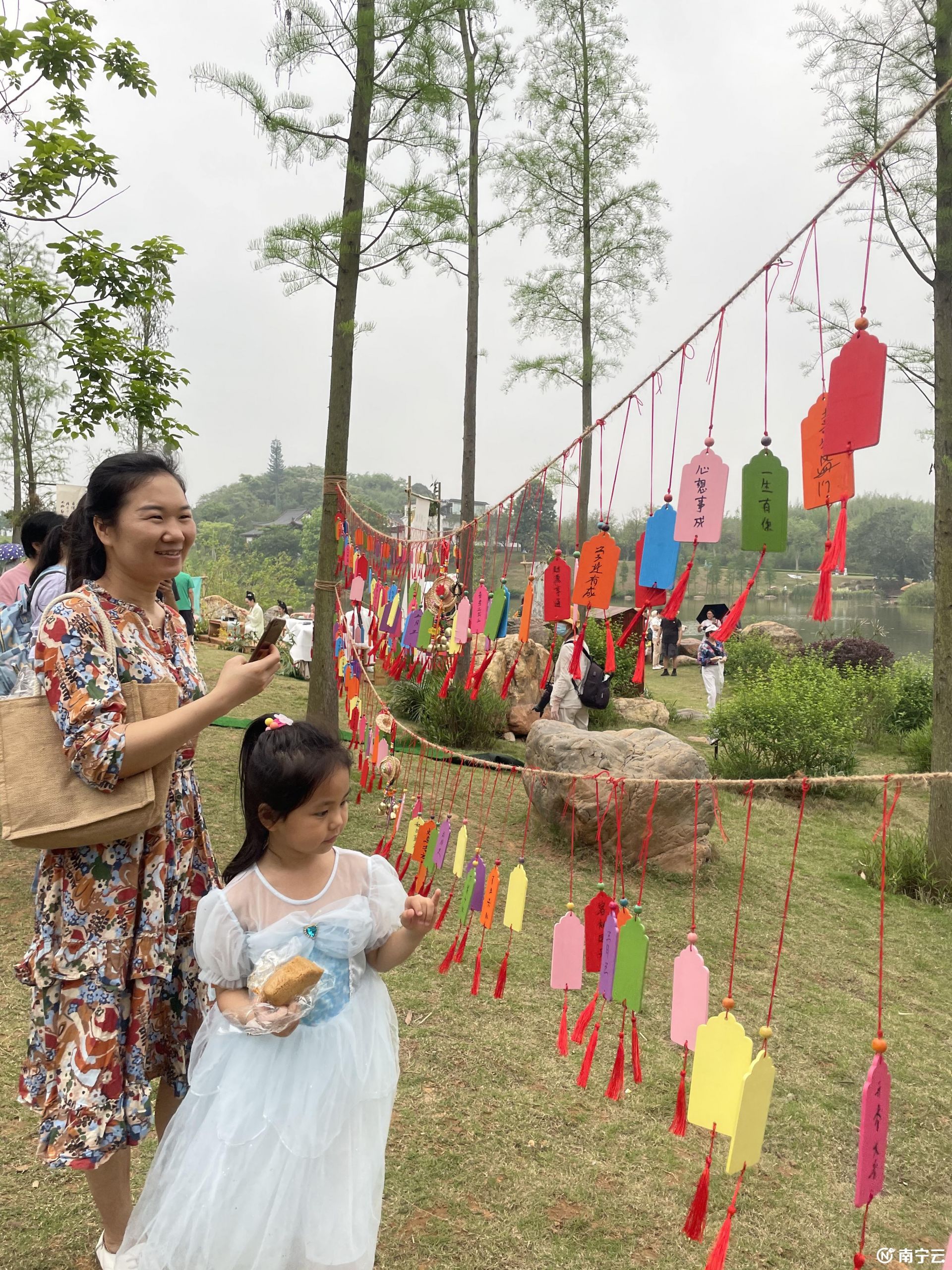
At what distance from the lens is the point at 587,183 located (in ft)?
34.7

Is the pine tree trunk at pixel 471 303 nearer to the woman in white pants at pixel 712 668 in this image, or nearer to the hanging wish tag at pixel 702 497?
the woman in white pants at pixel 712 668

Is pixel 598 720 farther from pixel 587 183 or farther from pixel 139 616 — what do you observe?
pixel 139 616

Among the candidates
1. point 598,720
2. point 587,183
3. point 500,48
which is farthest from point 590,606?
point 587,183

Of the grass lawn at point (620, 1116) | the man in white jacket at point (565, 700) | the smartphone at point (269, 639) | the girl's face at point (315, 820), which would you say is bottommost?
the grass lawn at point (620, 1116)

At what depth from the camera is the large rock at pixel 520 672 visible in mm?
9594

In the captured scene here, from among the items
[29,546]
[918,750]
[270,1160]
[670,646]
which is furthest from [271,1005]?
[670,646]

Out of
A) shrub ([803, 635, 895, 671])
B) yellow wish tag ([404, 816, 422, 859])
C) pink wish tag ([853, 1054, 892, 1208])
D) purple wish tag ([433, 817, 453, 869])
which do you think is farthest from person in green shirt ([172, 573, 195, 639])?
shrub ([803, 635, 895, 671])

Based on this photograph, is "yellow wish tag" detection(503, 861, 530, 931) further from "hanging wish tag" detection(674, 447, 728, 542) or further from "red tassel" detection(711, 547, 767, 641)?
"hanging wish tag" detection(674, 447, 728, 542)

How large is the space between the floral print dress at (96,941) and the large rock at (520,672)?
24.5 ft

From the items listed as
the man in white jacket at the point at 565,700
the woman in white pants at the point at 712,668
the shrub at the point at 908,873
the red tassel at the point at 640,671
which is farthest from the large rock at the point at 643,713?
the red tassel at the point at 640,671

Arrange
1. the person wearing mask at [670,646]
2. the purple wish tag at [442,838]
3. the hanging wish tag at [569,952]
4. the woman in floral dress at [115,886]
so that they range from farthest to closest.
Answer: the person wearing mask at [670,646]
the purple wish tag at [442,838]
the hanging wish tag at [569,952]
the woman in floral dress at [115,886]

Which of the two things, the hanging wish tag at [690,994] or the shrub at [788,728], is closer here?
the hanging wish tag at [690,994]

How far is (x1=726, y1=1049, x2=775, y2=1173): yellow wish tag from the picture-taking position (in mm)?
1549

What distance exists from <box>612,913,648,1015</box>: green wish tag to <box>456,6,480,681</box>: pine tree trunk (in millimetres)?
6555
